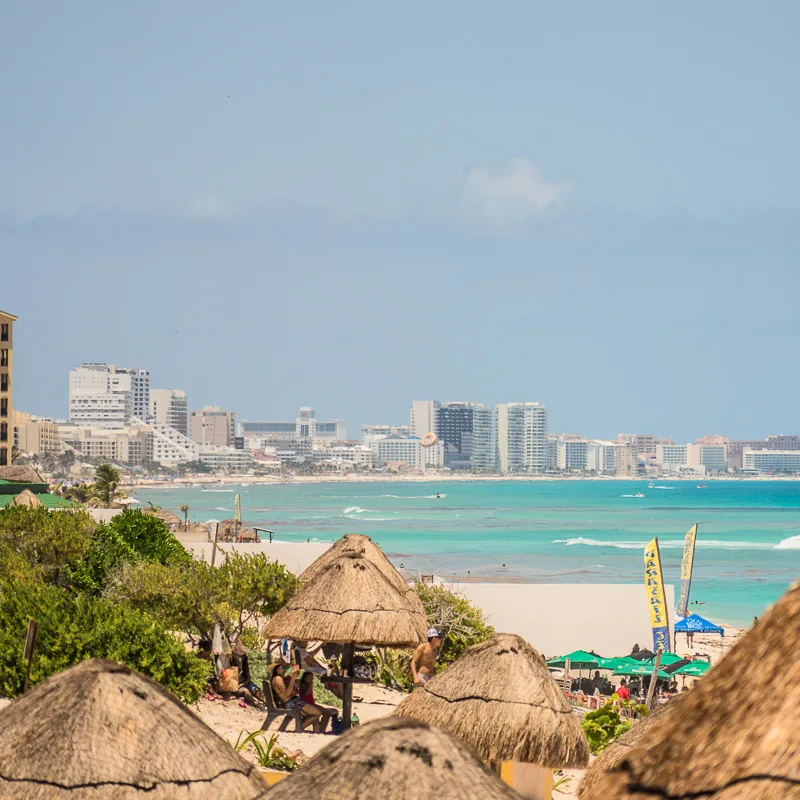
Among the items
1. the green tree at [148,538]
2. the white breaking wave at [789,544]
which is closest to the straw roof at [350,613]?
the green tree at [148,538]

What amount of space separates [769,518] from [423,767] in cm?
9312

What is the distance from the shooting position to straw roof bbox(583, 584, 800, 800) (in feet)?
6.85

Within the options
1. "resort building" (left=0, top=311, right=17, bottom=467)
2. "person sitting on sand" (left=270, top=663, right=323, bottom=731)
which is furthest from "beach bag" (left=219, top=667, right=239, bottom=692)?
"resort building" (left=0, top=311, right=17, bottom=467)

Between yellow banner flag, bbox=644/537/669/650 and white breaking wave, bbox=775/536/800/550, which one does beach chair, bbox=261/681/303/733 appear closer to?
yellow banner flag, bbox=644/537/669/650

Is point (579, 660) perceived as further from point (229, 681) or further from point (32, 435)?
point (32, 435)

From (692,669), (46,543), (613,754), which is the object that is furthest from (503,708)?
(692,669)

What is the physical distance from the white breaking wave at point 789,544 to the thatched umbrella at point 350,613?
57.3 m

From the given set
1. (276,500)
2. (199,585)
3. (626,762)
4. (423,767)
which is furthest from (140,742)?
(276,500)

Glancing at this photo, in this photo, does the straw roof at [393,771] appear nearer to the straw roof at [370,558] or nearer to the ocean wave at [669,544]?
the straw roof at [370,558]

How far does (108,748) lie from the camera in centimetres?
457

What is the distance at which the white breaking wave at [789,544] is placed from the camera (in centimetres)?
6417

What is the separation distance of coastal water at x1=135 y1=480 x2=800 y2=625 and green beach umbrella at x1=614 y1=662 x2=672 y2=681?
18408mm

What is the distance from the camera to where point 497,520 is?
301 ft

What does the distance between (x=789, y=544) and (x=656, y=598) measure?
53.0 metres
